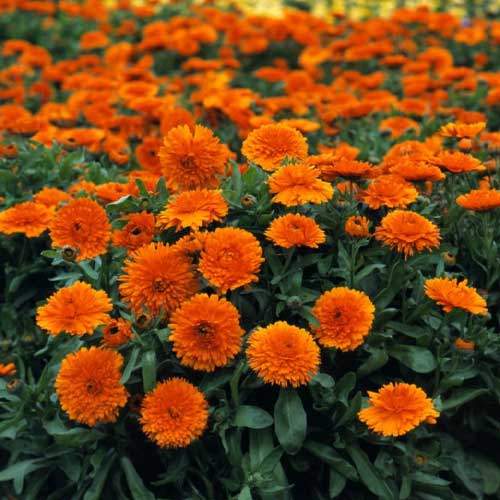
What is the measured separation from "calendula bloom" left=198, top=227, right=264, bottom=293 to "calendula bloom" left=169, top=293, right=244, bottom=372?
0.17 ft

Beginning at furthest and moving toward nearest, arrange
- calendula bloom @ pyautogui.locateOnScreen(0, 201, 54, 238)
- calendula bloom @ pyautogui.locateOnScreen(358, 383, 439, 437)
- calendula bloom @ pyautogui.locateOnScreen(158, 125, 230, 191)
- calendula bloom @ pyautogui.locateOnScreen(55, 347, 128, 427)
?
calendula bloom @ pyautogui.locateOnScreen(0, 201, 54, 238)
calendula bloom @ pyautogui.locateOnScreen(158, 125, 230, 191)
calendula bloom @ pyautogui.locateOnScreen(55, 347, 128, 427)
calendula bloom @ pyautogui.locateOnScreen(358, 383, 439, 437)

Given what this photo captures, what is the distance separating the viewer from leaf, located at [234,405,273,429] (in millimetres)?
2115

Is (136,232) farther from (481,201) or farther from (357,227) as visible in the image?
(481,201)

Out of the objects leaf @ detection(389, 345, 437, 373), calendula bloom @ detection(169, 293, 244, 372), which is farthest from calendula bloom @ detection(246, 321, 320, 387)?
leaf @ detection(389, 345, 437, 373)

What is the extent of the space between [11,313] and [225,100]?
1458mm

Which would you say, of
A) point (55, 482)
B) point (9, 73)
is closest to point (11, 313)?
point (55, 482)

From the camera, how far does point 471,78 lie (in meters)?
4.67

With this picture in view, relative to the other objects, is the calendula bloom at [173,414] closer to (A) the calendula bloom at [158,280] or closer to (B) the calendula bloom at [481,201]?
(A) the calendula bloom at [158,280]

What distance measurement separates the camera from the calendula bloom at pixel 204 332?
6.69 feet

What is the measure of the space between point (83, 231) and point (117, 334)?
0.34 meters

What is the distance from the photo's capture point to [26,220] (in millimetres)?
2791

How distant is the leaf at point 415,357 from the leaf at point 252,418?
415 millimetres

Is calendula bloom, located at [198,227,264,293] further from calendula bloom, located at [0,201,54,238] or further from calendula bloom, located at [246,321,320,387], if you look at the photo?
calendula bloom, located at [0,201,54,238]

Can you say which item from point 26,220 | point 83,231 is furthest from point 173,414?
point 26,220
